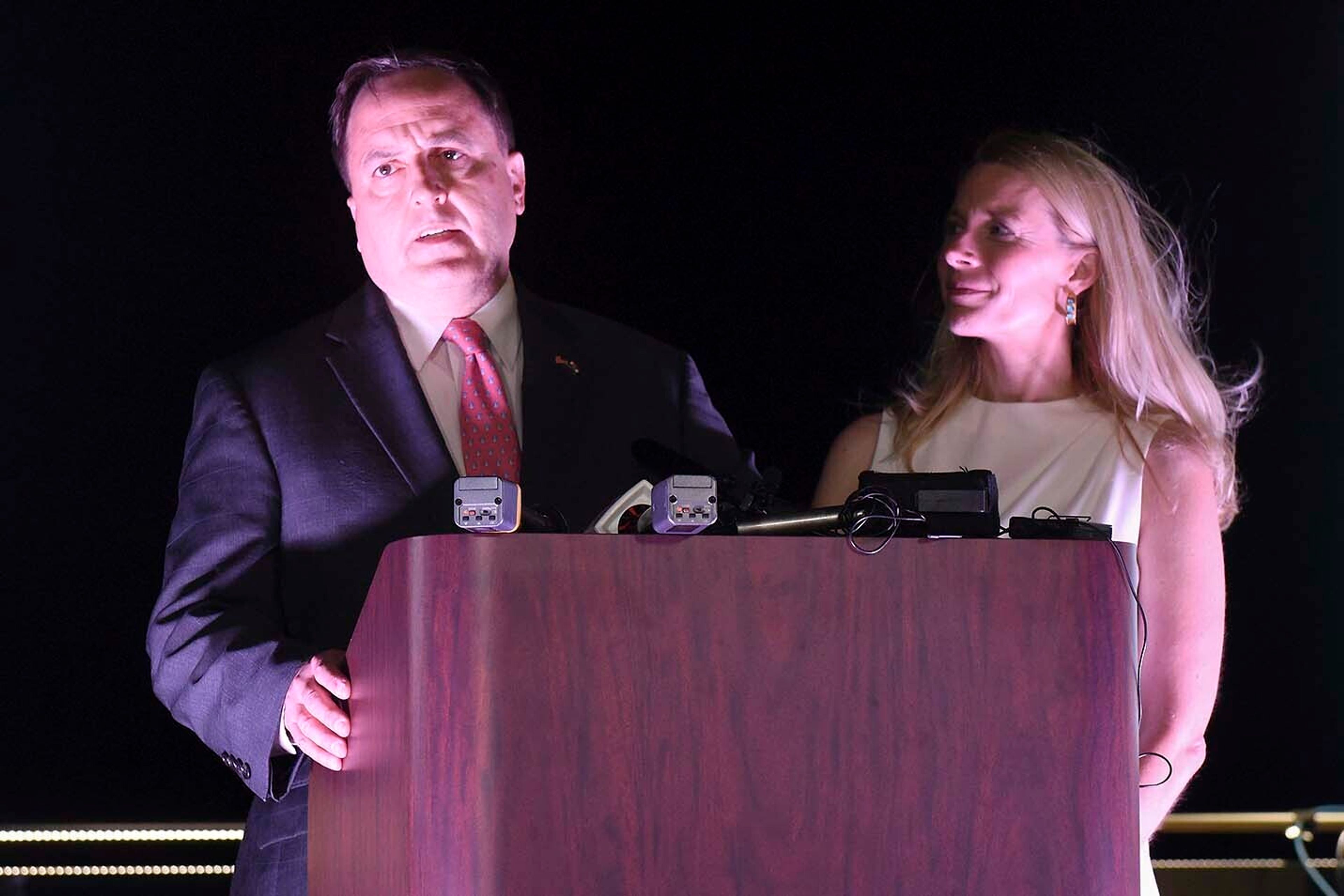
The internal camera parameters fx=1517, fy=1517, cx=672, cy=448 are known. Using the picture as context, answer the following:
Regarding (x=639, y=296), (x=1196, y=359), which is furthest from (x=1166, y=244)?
(x=639, y=296)

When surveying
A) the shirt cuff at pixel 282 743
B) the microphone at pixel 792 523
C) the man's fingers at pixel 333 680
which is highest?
the microphone at pixel 792 523

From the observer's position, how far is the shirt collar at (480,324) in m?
2.21

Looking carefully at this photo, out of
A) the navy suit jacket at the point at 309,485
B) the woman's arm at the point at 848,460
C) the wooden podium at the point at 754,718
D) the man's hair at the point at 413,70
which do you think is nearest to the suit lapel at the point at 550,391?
the navy suit jacket at the point at 309,485

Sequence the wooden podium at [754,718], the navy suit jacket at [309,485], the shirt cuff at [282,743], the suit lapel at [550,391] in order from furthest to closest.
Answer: the suit lapel at [550,391] → the navy suit jacket at [309,485] → the shirt cuff at [282,743] → the wooden podium at [754,718]

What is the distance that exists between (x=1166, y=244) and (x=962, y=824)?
5.68 feet

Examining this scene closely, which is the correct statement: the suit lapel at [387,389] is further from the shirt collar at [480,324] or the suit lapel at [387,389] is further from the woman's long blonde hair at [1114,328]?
the woman's long blonde hair at [1114,328]

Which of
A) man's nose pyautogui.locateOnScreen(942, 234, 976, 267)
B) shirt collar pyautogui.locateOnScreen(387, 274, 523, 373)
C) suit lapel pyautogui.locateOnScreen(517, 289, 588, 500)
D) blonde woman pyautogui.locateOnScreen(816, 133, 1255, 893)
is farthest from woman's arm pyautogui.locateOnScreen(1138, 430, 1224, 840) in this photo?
shirt collar pyautogui.locateOnScreen(387, 274, 523, 373)

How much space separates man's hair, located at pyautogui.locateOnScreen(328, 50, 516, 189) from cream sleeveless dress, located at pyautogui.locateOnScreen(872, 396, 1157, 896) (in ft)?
2.64

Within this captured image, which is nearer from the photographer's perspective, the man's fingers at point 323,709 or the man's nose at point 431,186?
the man's fingers at point 323,709

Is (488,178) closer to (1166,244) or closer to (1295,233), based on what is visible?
(1166,244)

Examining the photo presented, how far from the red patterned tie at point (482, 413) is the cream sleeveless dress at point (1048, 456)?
630mm

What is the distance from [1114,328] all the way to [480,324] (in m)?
0.99

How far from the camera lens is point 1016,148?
241 centimetres

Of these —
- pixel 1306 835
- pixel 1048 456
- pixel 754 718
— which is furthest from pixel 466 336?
pixel 1306 835
